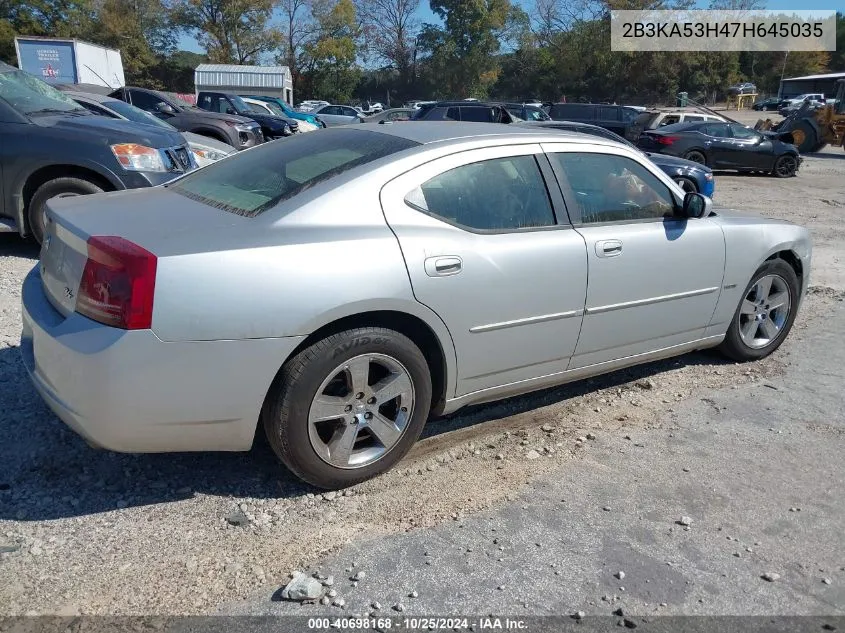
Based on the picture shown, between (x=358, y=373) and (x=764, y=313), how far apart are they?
326cm

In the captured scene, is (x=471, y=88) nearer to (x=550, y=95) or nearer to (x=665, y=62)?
(x=550, y=95)

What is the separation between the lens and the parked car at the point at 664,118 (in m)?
19.9

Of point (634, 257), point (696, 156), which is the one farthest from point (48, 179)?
point (696, 156)

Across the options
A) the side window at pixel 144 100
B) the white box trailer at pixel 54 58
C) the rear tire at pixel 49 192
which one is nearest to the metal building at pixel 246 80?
the white box trailer at pixel 54 58

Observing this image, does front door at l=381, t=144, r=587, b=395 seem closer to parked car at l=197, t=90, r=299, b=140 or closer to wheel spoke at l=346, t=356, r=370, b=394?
wheel spoke at l=346, t=356, r=370, b=394

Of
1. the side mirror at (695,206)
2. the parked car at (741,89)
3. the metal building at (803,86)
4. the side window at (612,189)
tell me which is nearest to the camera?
the side window at (612,189)

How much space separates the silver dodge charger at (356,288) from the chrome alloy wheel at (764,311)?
633 mm

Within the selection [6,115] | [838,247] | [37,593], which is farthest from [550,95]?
[37,593]

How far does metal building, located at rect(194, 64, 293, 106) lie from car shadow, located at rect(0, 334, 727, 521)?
4080 cm

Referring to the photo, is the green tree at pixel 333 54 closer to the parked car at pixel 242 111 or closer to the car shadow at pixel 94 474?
the parked car at pixel 242 111

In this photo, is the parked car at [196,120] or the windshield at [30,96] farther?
the parked car at [196,120]

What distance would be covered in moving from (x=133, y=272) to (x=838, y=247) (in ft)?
31.6

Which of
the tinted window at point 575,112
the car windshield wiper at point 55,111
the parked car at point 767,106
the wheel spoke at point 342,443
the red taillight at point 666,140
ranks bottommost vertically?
the wheel spoke at point 342,443

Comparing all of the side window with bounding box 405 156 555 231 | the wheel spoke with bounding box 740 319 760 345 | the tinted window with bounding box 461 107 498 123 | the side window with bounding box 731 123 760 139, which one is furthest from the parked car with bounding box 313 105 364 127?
the side window with bounding box 405 156 555 231
